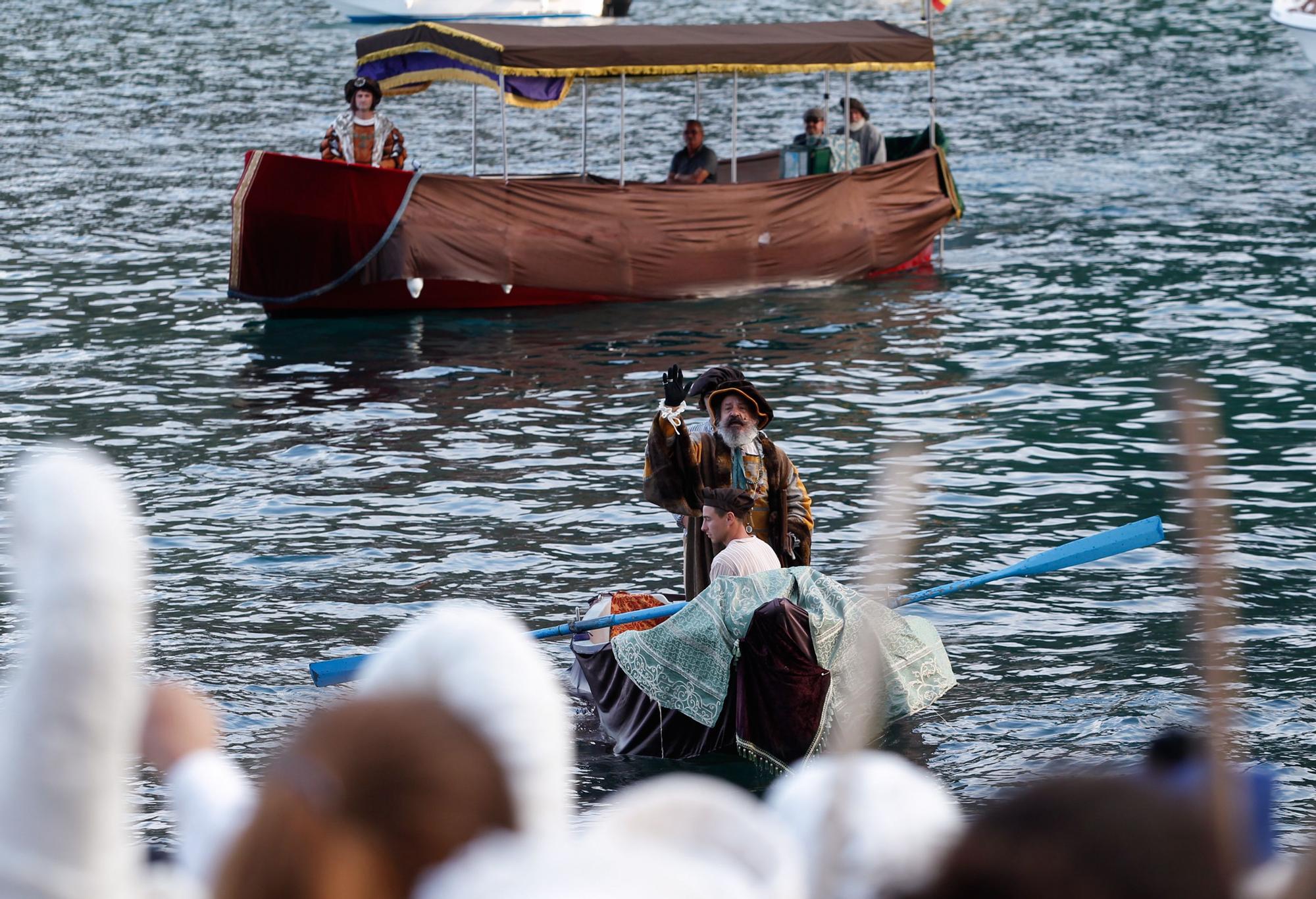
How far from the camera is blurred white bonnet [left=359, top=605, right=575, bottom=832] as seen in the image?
2029 mm

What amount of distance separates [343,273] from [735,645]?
11242mm

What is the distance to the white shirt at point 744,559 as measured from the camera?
8.70 metres

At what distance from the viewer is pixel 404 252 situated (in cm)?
1830

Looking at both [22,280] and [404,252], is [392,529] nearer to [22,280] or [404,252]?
[404,252]

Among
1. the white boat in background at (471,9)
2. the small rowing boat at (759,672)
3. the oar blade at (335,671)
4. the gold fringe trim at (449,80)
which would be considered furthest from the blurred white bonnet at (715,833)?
the white boat in background at (471,9)

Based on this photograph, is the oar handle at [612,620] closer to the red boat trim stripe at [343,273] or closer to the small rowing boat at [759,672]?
the small rowing boat at [759,672]

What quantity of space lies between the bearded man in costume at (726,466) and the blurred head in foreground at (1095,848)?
24.1ft

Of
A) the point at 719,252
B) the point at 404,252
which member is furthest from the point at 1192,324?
the point at 404,252

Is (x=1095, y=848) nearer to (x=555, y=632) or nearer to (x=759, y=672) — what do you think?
(x=759, y=672)

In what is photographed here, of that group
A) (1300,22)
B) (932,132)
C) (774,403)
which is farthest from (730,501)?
(1300,22)

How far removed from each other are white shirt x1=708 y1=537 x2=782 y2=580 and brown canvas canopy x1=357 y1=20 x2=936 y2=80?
10.4 m

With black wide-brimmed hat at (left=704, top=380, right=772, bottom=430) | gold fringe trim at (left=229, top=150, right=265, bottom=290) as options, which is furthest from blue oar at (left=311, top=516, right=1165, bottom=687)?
gold fringe trim at (left=229, top=150, right=265, bottom=290)

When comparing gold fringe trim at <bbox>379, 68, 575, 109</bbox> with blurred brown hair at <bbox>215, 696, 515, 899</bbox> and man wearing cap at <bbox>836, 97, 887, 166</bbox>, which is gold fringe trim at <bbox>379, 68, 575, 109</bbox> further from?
blurred brown hair at <bbox>215, 696, 515, 899</bbox>

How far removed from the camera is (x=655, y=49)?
1853 cm
